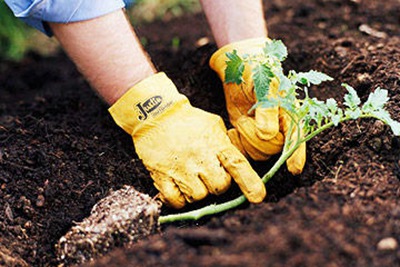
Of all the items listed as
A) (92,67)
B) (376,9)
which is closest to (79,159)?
(92,67)

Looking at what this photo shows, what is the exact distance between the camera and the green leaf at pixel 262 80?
6.34ft

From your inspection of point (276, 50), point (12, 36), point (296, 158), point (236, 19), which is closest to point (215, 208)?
point (296, 158)

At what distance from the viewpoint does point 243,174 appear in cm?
207

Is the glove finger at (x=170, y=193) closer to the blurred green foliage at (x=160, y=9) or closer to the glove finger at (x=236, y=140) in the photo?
the glove finger at (x=236, y=140)

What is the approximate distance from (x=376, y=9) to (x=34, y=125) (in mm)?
2368

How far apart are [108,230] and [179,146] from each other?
45 cm

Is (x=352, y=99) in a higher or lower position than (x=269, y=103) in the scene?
lower

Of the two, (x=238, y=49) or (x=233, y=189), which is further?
(x=238, y=49)

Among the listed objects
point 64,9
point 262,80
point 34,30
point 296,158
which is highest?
point 64,9

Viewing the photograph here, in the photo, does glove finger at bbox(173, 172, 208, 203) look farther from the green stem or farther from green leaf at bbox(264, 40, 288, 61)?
green leaf at bbox(264, 40, 288, 61)

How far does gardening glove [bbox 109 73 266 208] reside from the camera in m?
2.12

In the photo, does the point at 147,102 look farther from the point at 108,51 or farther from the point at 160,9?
the point at 160,9

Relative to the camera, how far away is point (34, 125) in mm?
2566

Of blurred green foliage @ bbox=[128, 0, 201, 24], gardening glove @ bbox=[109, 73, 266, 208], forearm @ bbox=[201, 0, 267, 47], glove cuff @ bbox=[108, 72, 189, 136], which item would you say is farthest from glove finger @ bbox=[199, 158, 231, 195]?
blurred green foliage @ bbox=[128, 0, 201, 24]
